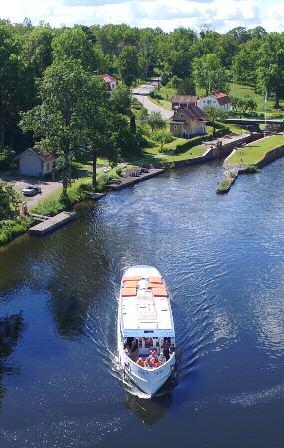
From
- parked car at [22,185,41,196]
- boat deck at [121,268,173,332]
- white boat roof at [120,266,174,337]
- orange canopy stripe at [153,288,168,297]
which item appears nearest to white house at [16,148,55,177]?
parked car at [22,185,41,196]

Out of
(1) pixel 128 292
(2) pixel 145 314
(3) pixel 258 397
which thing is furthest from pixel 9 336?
(3) pixel 258 397

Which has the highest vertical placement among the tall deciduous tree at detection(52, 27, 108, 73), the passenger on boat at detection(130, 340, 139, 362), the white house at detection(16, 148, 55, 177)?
the tall deciduous tree at detection(52, 27, 108, 73)

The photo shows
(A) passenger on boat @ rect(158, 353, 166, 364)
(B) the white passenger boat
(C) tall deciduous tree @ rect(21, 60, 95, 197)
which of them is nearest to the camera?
(B) the white passenger boat

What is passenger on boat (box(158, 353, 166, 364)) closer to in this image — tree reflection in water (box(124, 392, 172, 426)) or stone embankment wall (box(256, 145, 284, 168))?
tree reflection in water (box(124, 392, 172, 426))

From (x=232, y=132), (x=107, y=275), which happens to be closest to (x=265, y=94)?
(x=232, y=132)

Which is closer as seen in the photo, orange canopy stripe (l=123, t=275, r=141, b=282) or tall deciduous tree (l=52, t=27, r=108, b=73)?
orange canopy stripe (l=123, t=275, r=141, b=282)

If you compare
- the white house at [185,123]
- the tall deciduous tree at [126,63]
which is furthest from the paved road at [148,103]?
the white house at [185,123]
